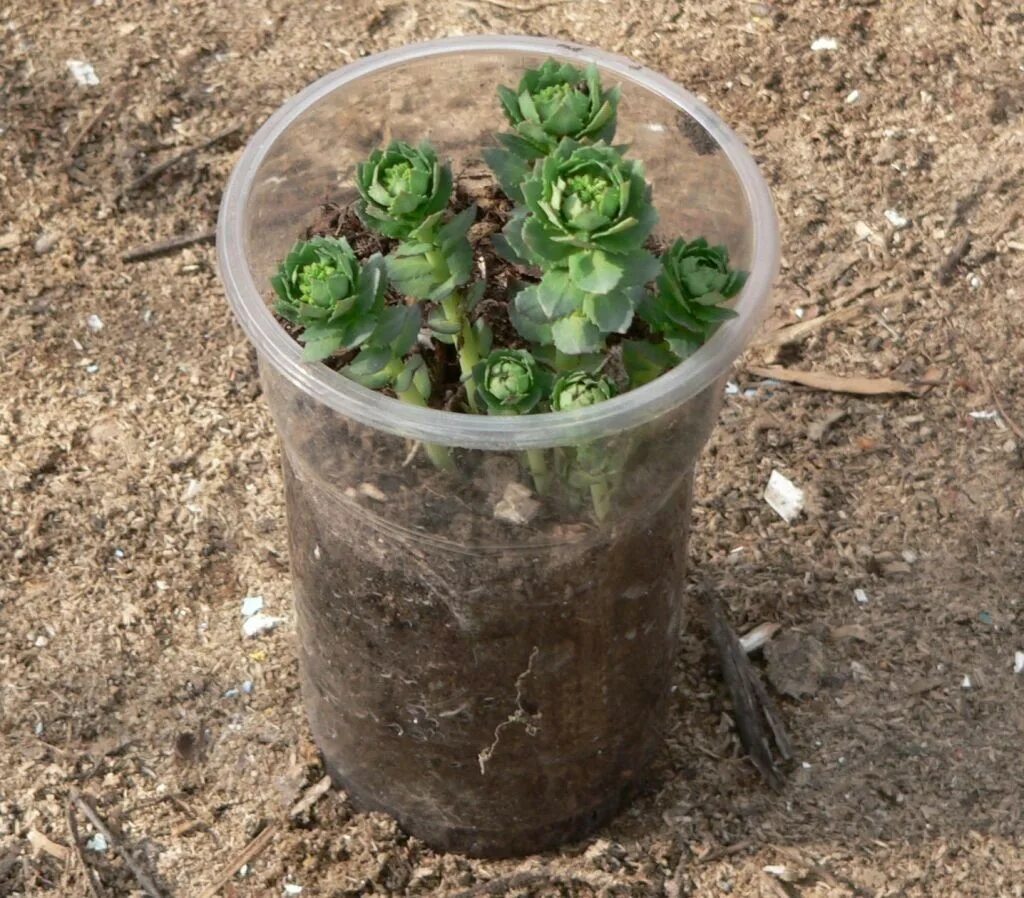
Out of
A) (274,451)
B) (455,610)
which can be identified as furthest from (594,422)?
(274,451)

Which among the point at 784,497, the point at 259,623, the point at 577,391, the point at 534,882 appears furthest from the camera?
the point at 784,497

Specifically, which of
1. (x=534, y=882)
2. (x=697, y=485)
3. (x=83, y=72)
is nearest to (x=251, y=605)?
(x=534, y=882)

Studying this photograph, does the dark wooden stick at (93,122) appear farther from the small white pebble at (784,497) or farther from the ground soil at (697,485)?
the small white pebble at (784,497)

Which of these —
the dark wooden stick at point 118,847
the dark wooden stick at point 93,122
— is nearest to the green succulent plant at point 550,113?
the dark wooden stick at point 118,847

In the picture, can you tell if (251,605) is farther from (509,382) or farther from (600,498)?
(509,382)

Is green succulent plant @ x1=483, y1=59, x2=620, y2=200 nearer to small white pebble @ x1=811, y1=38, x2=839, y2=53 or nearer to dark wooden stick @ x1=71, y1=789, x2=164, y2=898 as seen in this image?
dark wooden stick @ x1=71, y1=789, x2=164, y2=898
